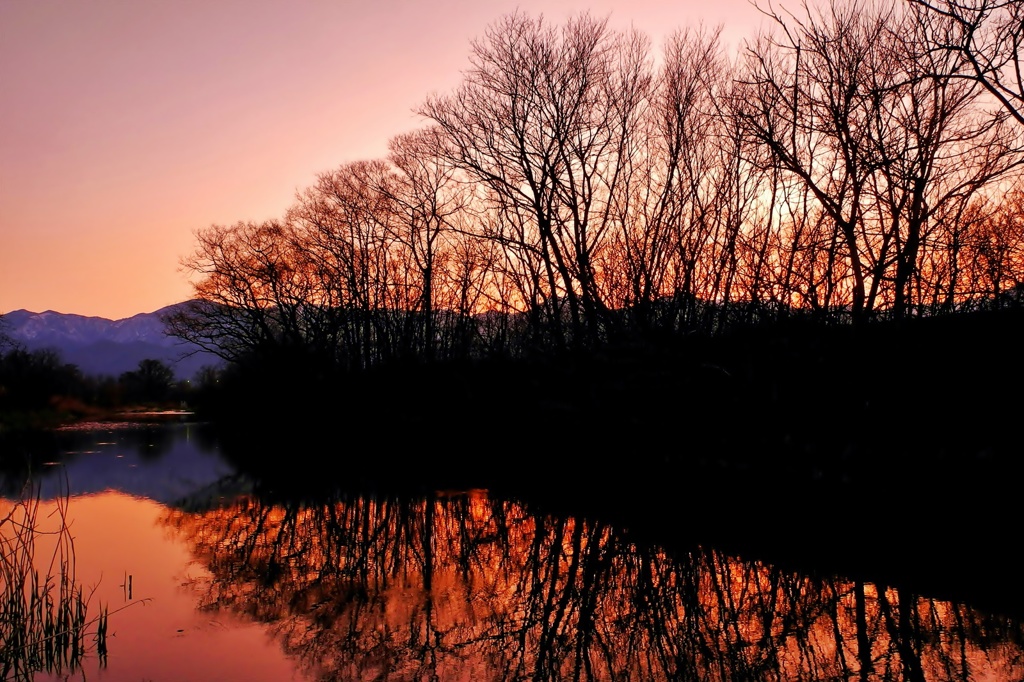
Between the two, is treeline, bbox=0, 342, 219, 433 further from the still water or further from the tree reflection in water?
the tree reflection in water

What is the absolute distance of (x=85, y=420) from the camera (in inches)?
293

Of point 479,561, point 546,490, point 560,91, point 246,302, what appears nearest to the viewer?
point 479,561

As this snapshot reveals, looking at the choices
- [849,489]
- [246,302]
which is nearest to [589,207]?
[849,489]

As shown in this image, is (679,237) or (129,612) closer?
(129,612)

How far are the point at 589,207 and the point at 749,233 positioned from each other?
15.7ft

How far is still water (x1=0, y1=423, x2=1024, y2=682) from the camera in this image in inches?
266

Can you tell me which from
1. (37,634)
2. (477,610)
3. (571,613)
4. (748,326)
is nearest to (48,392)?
(37,634)

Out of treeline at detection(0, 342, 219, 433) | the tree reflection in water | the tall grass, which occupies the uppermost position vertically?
treeline at detection(0, 342, 219, 433)

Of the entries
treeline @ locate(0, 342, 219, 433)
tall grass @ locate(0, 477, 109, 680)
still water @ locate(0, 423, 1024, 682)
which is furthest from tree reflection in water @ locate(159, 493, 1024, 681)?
treeline @ locate(0, 342, 219, 433)

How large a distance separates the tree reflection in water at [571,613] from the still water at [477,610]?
0.03 metres

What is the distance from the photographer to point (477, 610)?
8523mm

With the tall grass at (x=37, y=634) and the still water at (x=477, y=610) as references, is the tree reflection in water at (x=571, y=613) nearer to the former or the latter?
the still water at (x=477, y=610)

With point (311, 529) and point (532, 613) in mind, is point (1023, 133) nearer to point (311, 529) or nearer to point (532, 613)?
point (532, 613)

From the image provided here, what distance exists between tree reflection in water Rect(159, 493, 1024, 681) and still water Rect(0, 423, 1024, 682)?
1.1 inches
